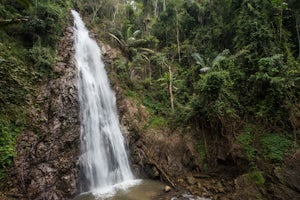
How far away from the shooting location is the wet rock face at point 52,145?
8531mm

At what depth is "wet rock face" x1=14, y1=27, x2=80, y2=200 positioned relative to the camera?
336 inches

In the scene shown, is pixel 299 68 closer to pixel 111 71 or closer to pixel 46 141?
pixel 111 71

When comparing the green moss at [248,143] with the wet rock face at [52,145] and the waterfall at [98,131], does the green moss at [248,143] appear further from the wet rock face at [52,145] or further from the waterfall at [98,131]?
the wet rock face at [52,145]

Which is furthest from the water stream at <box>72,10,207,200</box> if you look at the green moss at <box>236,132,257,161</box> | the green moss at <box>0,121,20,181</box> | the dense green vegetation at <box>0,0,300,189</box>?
the green moss at <box>236,132,257,161</box>

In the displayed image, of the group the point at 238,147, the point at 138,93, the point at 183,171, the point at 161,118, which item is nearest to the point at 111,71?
the point at 138,93

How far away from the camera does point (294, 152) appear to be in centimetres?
963

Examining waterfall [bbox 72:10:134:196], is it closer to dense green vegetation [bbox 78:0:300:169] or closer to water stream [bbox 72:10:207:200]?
water stream [bbox 72:10:207:200]

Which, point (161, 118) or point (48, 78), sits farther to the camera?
point (161, 118)

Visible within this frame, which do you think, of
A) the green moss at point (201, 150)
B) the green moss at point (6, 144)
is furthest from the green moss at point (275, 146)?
the green moss at point (6, 144)

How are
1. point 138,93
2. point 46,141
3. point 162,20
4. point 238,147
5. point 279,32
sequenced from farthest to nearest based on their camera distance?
point 162,20 < point 138,93 < point 279,32 < point 238,147 < point 46,141

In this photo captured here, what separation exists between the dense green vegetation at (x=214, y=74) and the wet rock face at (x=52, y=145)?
524 millimetres

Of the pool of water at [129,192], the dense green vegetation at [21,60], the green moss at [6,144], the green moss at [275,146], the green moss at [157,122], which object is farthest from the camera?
the green moss at [157,122]

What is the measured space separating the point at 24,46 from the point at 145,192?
1042 centimetres

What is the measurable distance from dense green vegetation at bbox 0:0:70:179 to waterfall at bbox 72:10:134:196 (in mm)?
2275
